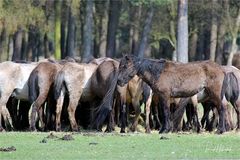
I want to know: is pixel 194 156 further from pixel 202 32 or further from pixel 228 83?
pixel 202 32

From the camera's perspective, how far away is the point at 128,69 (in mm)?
22250

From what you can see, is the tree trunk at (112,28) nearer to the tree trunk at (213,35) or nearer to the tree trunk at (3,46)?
the tree trunk at (213,35)

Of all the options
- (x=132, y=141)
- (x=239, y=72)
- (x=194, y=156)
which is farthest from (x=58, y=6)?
(x=194, y=156)

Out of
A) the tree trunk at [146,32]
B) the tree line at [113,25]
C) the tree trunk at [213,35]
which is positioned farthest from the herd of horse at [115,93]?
the tree trunk at [146,32]

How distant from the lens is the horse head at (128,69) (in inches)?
877

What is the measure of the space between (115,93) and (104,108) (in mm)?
550

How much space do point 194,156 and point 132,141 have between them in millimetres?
3063

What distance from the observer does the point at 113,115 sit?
24.1 meters

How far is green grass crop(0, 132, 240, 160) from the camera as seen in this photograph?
656 inches

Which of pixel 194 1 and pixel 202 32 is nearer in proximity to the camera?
pixel 194 1

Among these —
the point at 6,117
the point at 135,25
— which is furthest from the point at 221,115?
the point at 135,25

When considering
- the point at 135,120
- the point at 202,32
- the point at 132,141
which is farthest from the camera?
the point at 202,32

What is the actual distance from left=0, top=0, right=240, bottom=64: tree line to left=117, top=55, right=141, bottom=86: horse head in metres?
14.3

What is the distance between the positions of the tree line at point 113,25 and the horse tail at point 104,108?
1288cm
